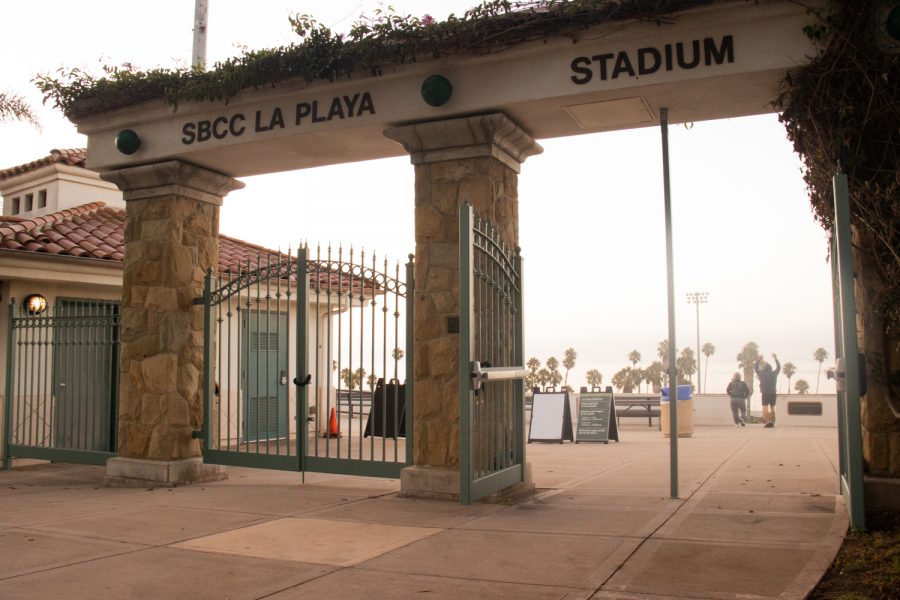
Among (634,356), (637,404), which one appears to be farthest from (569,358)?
(637,404)

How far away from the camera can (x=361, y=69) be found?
24.8 feet

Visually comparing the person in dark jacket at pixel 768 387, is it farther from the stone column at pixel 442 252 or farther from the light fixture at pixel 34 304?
the light fixture at pixel 34 304

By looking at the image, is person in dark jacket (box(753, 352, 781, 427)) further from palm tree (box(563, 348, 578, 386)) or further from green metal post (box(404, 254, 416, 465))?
palm tree (box(563, 348, 578, 386))

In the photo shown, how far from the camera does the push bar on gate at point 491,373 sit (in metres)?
6.51

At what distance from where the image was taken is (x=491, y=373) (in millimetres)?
6730

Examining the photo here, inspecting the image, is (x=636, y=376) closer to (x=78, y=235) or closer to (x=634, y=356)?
(x=634, y=356)

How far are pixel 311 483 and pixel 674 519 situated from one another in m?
4.13

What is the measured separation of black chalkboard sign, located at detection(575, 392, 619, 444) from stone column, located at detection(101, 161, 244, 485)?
733 centimetres

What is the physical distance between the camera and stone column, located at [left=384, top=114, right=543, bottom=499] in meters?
7.26

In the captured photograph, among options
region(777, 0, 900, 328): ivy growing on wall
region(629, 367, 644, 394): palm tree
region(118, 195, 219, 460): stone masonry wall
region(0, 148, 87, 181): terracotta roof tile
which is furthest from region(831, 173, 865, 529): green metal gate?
region(629, 367, 644, 394): palm tree

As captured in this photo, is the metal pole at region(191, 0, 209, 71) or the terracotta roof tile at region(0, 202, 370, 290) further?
the metal pole at region(191, 0, 209, 71)

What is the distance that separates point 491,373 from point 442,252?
131 cm

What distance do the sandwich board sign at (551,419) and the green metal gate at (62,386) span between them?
7.01m


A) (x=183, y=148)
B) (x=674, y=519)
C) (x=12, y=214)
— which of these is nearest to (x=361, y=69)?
(x=183, y=148)
